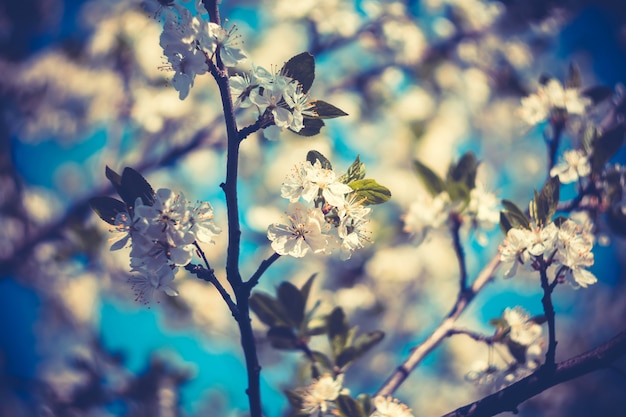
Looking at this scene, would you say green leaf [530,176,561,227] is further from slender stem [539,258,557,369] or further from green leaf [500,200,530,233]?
slender stem [539,258,557,369]

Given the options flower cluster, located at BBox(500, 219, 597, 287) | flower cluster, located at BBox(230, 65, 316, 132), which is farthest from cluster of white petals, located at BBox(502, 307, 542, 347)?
flower cluster, located at BBox(230, 65, 316, 132)

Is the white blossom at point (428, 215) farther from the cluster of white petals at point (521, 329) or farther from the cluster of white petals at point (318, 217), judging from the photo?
the cluster of white petals at point (318, 217)

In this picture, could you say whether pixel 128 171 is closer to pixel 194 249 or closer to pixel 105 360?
pixel 194 249

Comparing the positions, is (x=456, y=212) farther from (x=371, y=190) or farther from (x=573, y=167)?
(x=371, y=190)

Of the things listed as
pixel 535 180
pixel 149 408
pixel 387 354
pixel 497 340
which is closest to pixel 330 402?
pixel 497 340

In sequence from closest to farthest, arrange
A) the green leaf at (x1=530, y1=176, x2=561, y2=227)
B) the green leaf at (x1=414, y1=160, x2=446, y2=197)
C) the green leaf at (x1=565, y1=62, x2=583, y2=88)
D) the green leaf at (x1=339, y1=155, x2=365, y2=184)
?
the green leaf at (x1=339, y1=155, x2=365, y2=184)
the green leaf at (x1=530, y1=176, x2=561, y2=227)
the green leaf at (x1=414, y1=160, x2=446, y2=197)
the green leaf at (x1=565, y1=62, x2=583, y2=88)

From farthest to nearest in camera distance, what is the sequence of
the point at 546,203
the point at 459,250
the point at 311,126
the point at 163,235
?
the point at 459,250 → the point at 546,203 → the point at 311,126 → the point at 163,235

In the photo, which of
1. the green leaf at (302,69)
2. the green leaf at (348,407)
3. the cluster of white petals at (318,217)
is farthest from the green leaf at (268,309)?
the green leaf at (302,69)

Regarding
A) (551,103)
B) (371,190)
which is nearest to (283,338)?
(371,190)
